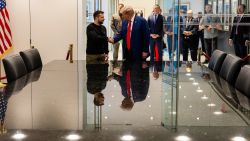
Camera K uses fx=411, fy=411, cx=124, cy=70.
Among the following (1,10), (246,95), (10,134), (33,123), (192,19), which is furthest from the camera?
(192,19)

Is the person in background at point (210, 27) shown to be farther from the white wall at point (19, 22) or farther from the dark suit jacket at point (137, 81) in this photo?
the dark suit jacket at point (137, 81)

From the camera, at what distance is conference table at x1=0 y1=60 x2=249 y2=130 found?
1863mm

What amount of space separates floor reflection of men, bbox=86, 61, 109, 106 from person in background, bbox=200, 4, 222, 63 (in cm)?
576

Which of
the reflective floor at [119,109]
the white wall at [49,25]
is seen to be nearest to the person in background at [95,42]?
the white wall at [49,25]

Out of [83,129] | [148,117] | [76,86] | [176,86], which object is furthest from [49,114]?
[176,86]

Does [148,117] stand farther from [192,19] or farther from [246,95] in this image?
[192,19]

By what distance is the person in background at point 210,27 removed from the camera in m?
9.45

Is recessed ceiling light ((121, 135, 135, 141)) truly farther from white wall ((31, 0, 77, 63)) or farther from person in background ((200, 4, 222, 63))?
person in background ((200, 4, 222, 63))

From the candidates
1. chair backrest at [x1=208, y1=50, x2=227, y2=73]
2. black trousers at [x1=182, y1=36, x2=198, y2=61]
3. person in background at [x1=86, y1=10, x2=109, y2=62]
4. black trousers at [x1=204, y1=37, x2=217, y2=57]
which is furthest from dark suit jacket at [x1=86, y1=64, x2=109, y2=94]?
black trousers at [x1=182, y1=36, x2=198, y2=61]

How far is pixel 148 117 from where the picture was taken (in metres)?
1.99

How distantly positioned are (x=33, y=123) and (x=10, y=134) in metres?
0.20

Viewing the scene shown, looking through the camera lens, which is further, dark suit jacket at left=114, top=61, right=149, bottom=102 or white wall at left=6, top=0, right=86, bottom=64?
white wall at left=6, top=0, right=86, bottom=64

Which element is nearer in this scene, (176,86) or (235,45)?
(176,86)

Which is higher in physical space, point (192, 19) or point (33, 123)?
point (192, 19)
